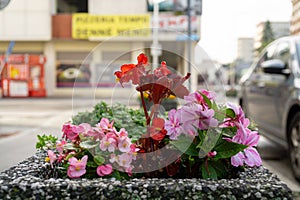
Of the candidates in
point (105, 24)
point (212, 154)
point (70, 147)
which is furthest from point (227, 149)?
point (105, 24)

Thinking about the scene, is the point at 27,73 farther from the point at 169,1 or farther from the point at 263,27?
the point at 263,27

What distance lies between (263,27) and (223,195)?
40.7 metres

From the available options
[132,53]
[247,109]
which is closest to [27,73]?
[247,109]

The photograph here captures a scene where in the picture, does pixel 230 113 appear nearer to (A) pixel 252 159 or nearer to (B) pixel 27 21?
(A) pixel 252 159

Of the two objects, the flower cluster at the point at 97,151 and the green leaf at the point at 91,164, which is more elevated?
the flower cluster at the point at 97,151

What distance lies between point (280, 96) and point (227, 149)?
12.0 feet

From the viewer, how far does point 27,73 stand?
25.1 m

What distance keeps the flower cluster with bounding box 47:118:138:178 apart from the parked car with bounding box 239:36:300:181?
3198mm

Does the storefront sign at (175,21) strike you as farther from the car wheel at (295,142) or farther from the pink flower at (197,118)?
the pink flower at (197,118)

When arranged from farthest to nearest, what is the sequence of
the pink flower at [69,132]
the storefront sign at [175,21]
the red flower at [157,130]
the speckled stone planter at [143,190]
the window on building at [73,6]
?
the window on building at [73,6], the storefront sign at [175,21], the pink flower at [69,132], the red flower at [157,130], the speckled stone planter at [143,190]

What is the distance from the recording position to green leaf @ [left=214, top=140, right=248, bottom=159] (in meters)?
1.59

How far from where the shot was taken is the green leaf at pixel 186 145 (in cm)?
156

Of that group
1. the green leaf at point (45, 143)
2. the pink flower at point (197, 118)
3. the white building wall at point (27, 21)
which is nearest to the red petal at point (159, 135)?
the pink flower at point (197, 118)

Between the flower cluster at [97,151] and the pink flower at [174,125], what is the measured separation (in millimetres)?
139
